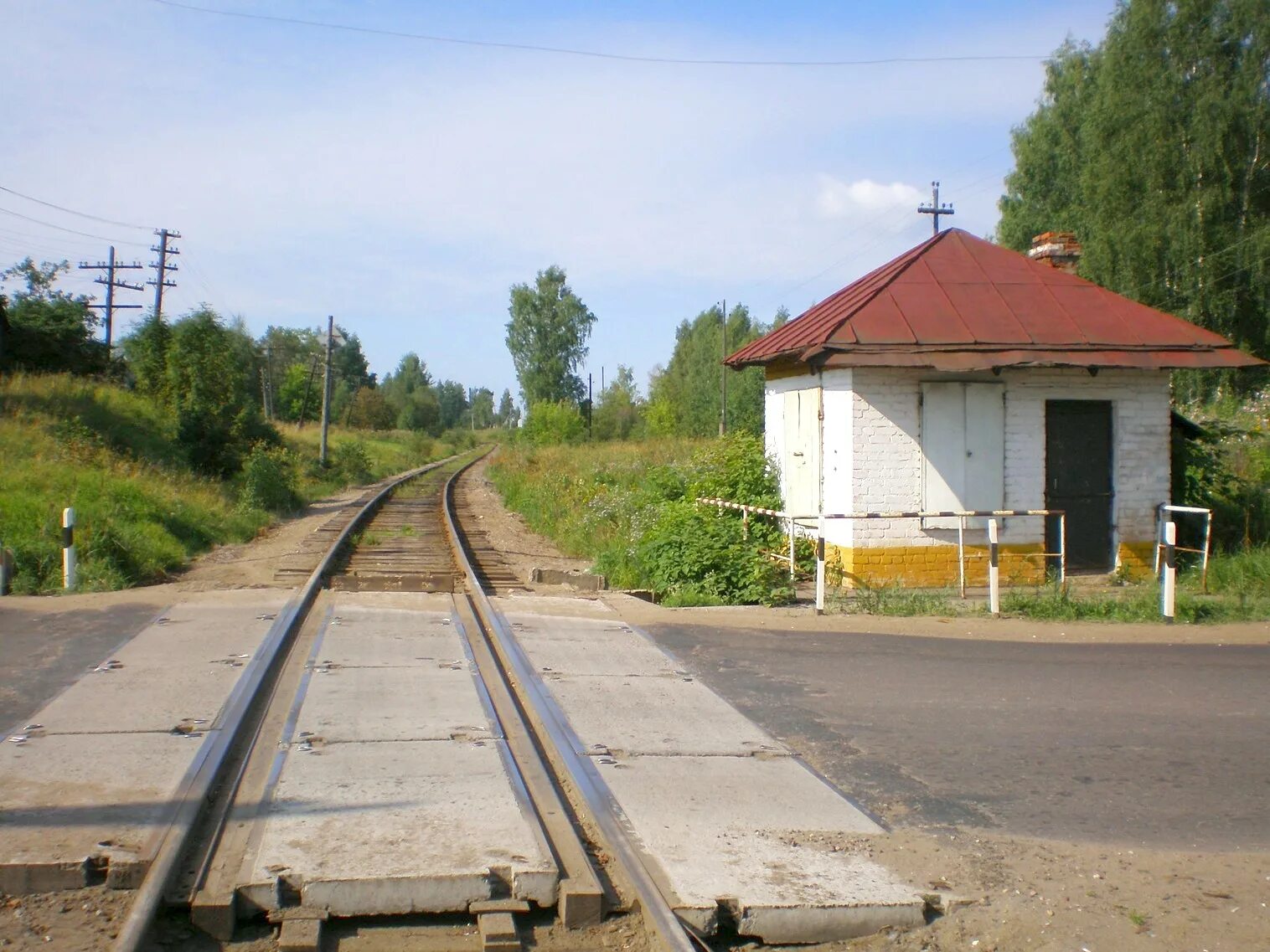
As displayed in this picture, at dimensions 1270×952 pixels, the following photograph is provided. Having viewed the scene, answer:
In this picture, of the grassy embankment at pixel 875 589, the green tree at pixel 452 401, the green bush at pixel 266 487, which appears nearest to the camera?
the grassy embankment at pixel 875 589

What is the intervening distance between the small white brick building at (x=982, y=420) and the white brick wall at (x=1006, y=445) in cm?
2

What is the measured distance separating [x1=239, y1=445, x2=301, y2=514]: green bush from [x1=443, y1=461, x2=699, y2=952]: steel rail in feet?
49.3

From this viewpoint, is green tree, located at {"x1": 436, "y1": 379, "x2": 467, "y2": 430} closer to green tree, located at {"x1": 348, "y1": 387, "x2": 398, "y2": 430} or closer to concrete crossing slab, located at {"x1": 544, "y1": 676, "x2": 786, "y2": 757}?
green tree, located at {"x1": 348, "y1": 387, "x2": 398, "y2": 430}

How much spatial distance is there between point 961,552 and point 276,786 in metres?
9.38

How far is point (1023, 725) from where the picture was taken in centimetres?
780

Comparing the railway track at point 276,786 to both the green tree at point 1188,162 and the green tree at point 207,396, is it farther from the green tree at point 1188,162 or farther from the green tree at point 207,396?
the green tree at point 1188,162

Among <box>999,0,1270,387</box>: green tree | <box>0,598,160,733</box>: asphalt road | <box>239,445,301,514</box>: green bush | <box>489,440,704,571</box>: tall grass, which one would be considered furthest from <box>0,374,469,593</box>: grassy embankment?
<box>999,0,1270,387</box>: green tree

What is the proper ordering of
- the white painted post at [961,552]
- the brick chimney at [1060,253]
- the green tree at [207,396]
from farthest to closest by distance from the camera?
the green tree at [207,396] → the brick chimney at [1060,253] → the white painted post at [961,552]

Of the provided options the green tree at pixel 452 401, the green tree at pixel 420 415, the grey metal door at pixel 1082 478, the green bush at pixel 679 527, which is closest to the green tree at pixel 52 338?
the green bush at pixel 679 527

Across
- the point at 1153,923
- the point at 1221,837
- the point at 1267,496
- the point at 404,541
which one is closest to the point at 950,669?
the point at 1221,837

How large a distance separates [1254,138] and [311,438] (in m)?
36.3

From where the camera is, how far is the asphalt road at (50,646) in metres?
7.82

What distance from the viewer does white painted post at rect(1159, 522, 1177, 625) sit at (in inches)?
455

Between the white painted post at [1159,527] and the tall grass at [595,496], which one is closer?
the white painted post at [1159,527]
